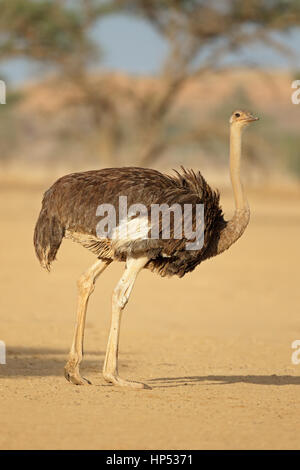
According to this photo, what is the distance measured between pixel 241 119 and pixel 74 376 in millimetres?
1971

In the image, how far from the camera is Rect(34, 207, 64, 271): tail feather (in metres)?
5.88

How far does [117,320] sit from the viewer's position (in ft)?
19.5

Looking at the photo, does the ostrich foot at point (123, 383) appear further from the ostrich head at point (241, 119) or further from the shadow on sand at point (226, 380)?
the ostrich head at point (241, 119)

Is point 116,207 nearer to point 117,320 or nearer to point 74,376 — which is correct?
point 117,320

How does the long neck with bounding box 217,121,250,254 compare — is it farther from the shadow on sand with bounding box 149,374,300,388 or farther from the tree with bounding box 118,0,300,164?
the tree with bounding box 118,0,300,164

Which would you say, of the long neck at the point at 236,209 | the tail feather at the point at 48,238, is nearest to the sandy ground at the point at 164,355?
the tail feather at the point at 48,238

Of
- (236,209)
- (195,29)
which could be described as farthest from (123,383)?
(195,29)

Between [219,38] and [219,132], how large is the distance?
78.4 inches

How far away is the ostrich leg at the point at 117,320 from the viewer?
5882mm

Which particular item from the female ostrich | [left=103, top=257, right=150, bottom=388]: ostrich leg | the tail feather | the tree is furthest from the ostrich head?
the tree

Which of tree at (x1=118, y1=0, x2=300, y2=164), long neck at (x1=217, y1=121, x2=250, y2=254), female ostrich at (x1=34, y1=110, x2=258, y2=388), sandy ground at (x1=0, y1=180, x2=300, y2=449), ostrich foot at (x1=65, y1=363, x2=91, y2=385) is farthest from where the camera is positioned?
tree at (x1=118, y1=0, x2=300, y2=164)

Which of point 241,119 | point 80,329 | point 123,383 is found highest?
point 241,119

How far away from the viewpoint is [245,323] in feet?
32.6

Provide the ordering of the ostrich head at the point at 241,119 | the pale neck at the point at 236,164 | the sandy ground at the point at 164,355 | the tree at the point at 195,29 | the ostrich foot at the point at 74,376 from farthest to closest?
the tree at the point at 195,29
the ostrich head at the point at 241,119
the pale neck at the point at 236,164
the ostrich foot at the point at 74,376
the sandy ground at the point at 164,355
